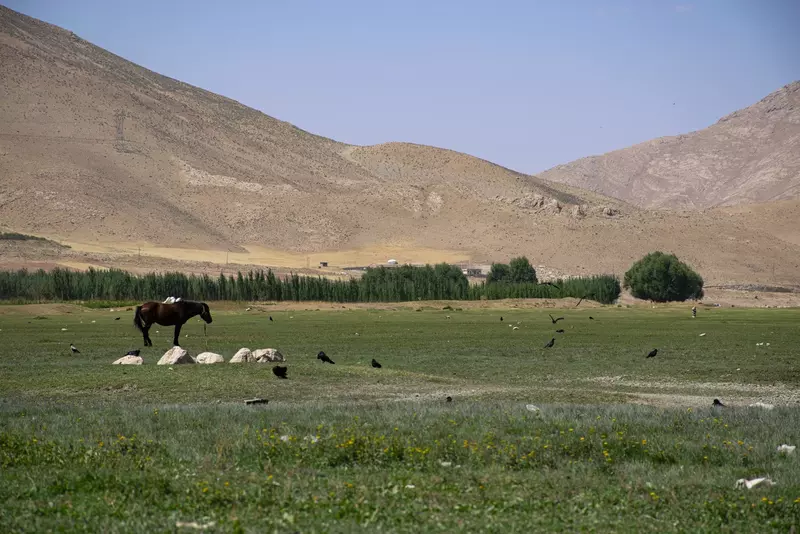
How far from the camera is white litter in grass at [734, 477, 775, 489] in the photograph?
37.1ft

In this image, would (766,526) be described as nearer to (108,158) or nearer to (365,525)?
(365,525)

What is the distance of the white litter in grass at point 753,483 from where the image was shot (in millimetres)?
11305

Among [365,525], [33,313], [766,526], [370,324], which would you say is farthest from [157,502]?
[33,313]

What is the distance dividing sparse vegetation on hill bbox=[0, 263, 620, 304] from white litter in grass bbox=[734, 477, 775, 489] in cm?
6441

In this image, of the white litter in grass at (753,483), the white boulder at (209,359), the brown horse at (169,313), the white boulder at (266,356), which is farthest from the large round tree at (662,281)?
the white litter in grass at (753,483)

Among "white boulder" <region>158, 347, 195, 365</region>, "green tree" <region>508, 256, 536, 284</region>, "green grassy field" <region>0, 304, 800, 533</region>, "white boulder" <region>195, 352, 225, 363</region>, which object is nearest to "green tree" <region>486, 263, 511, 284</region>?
"green tree" <region>508, 256, 536, 284</region>

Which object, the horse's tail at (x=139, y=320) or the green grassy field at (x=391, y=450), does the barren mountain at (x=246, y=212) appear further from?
the green grassy field at (x=391, y=450)

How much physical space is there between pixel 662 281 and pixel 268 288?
3923 cm

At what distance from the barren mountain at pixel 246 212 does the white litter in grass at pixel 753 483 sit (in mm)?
102666

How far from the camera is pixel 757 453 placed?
512 inches

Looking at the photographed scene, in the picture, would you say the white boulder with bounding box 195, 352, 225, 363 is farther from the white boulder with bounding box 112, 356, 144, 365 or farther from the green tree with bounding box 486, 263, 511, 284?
the green tree with bounding box 486, 263, 511, 284

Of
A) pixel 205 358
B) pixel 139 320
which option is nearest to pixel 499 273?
pixel 139 320

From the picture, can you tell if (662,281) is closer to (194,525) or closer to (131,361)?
(131,361)

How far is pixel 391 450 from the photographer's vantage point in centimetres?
1281
